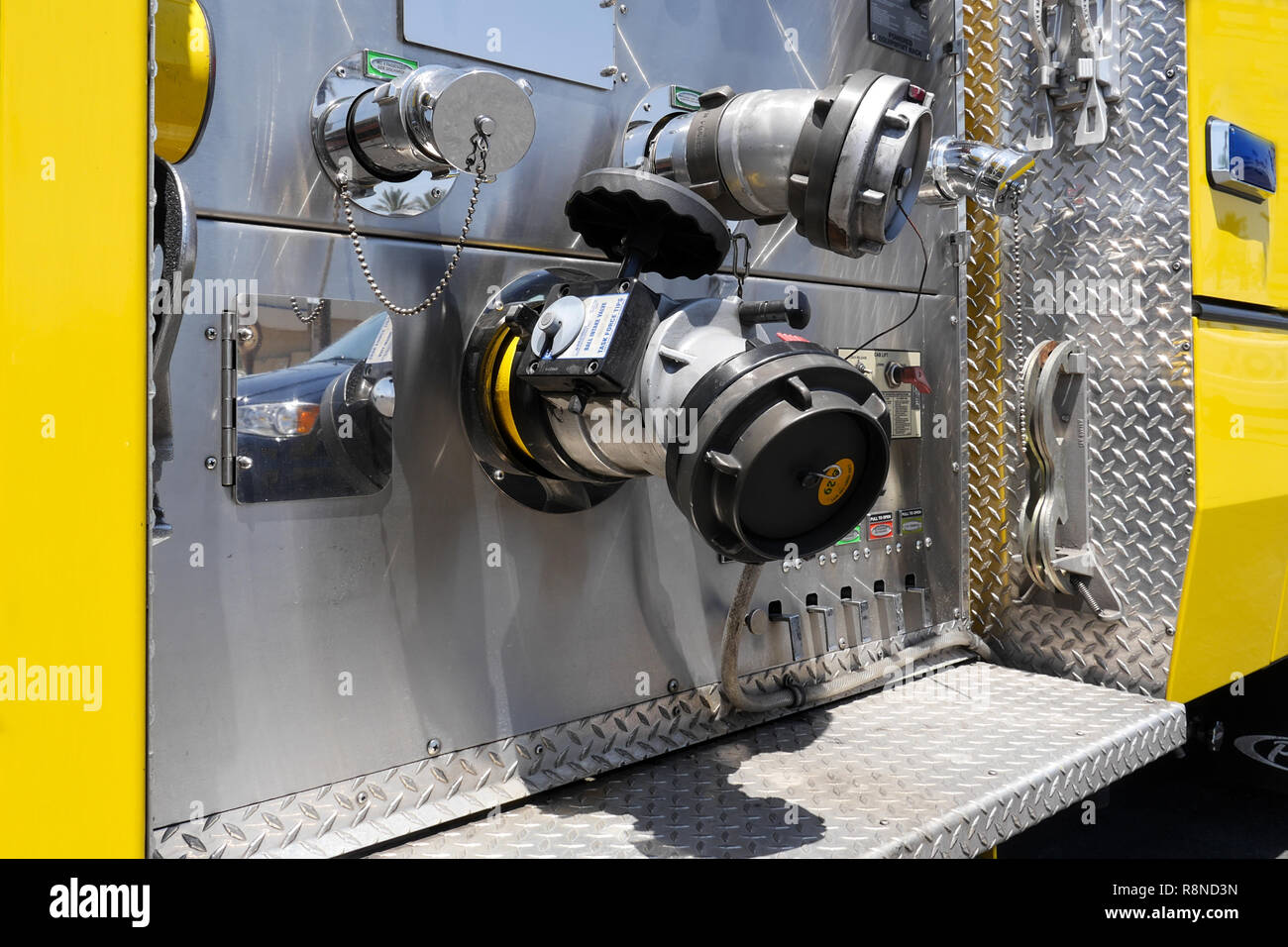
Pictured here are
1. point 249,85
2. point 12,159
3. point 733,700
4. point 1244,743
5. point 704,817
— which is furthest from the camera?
point 1244,743

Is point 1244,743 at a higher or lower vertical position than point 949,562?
lower

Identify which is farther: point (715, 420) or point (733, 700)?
point (733, 700)

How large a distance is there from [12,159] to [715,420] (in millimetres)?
911

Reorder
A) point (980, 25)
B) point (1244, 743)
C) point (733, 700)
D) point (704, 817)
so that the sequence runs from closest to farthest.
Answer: point (704, 817) < point (733, 700) < point (980, 25) < point (1244, 743)

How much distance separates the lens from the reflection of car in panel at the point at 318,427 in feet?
5.35

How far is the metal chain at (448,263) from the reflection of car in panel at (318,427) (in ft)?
0.14

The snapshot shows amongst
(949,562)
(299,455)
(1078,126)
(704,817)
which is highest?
(1078,126)

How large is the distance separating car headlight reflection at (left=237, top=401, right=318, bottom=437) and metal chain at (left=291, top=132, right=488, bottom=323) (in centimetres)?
14

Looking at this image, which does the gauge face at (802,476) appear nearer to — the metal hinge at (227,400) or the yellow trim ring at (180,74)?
the metal hinge at (227,400)

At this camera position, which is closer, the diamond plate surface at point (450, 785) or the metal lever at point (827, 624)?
the diamond plate surface at point (450, 785)

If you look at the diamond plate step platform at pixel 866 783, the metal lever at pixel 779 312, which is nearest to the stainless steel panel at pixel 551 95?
the metal lever at pixel 779 312

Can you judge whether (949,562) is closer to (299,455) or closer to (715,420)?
(715,420)

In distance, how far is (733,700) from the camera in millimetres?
2338
